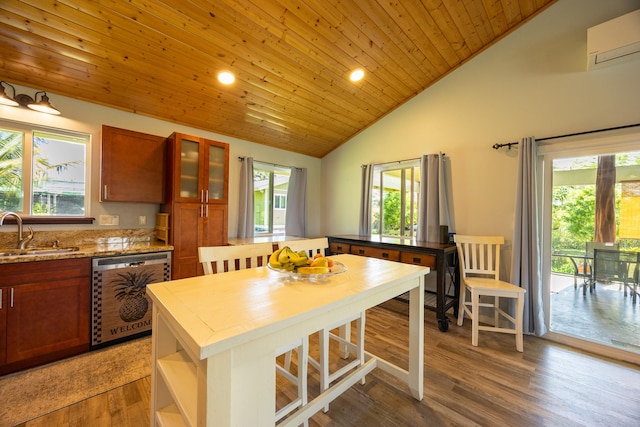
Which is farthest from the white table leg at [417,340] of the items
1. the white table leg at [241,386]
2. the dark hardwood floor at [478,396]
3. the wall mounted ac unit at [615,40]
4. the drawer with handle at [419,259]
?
the wall mounted ac unit at [615,40]

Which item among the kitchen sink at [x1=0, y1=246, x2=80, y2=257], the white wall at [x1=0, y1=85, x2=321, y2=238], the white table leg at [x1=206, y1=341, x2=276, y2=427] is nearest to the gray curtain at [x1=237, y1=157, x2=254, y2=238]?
the white wall at [x1=0, y1=85, x2=321, y2=238]

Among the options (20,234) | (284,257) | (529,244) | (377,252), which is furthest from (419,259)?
(20,234)

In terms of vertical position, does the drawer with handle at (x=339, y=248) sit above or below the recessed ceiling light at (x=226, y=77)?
below

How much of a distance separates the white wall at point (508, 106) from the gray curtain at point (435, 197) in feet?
0.32

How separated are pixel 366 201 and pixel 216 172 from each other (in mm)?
2258

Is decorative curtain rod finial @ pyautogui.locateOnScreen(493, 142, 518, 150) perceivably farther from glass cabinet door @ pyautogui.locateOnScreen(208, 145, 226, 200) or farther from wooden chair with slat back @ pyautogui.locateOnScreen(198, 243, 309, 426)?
glass cabinet door @ pyautogui.locateOnScreen(208, 145, 226, 200)

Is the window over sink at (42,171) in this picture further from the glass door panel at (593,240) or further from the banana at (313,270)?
the glass door panel at (593,240)

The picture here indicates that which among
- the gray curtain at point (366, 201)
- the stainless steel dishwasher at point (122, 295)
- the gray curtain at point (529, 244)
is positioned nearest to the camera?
the stainless steel dishwasher at point (122, 295)

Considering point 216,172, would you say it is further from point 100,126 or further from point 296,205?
point 296,205

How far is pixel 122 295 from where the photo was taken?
2.29 m

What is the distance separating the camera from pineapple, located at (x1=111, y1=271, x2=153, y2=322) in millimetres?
2277

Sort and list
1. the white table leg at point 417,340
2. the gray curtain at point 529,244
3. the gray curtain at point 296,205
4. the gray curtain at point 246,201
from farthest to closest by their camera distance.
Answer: the gray curtain at point 296,205, the gray curtain at point 246,201, the gray curtain at point 529,244, the white table leg at point 417,340

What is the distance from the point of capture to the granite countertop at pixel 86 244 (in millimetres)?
1982

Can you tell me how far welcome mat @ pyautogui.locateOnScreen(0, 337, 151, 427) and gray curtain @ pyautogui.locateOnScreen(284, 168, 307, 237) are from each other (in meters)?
2.61
